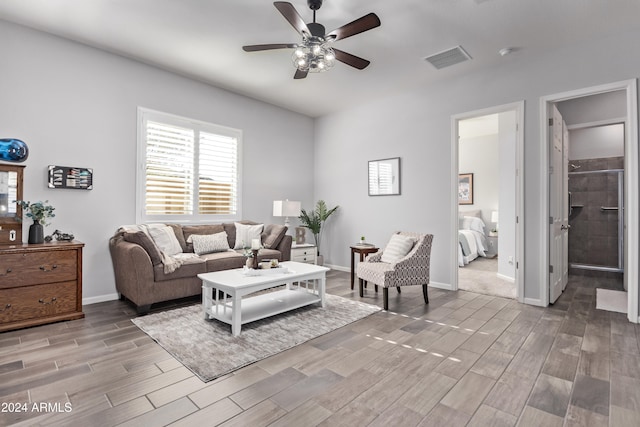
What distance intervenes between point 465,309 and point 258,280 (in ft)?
7.70

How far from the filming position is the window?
13.9 ft

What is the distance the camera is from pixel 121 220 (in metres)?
4.00

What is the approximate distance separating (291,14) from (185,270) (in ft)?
9.23

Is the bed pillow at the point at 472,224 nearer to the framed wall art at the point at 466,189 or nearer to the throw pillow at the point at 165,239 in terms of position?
the framed wall art at the point at 466,189

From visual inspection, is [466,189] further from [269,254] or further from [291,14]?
[291,14]

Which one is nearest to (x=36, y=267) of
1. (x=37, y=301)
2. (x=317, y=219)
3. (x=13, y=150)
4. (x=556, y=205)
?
(x=37, y=301)

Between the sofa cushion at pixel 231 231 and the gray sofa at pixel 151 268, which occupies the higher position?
the sofa cushion at pixel 231 231

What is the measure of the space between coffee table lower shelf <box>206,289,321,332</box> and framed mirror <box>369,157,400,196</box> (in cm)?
237

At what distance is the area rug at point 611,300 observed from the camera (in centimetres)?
361

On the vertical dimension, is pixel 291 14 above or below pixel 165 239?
above

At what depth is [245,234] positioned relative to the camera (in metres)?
4.85

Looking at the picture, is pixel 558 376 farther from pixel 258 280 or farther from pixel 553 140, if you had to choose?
pixel 553 140

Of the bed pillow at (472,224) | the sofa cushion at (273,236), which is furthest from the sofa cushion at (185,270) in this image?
the bed pillow at (472,224)

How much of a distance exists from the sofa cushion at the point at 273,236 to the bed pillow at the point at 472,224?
4883 millimetres
